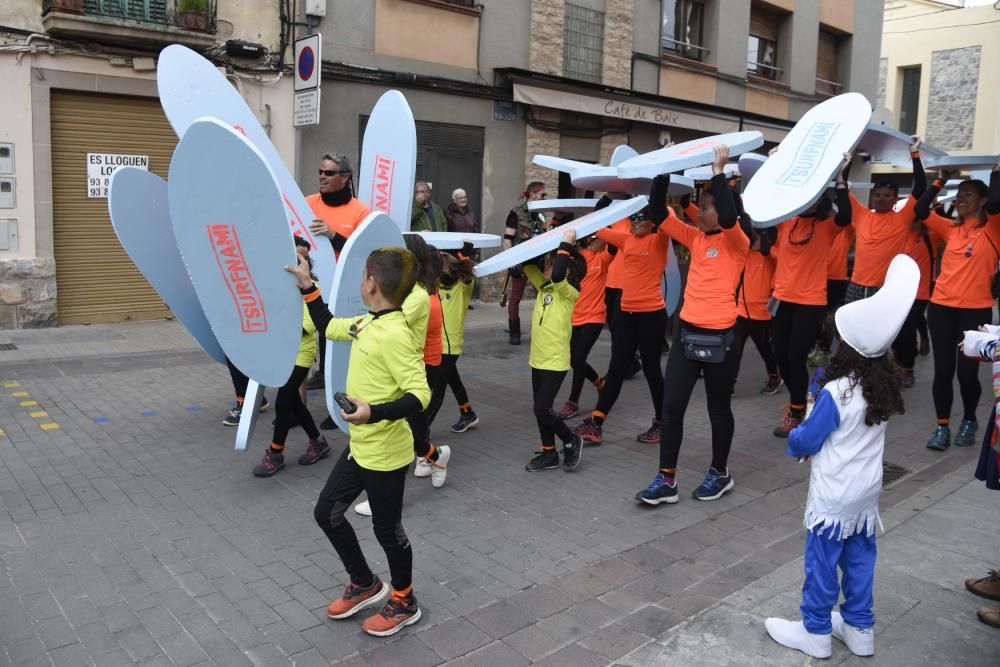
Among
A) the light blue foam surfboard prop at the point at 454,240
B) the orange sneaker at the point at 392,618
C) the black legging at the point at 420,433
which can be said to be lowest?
the orange sneaker at the point at 392,618

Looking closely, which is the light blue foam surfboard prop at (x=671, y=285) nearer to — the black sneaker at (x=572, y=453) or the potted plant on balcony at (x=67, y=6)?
the black sneaker at (x=572, y=453)

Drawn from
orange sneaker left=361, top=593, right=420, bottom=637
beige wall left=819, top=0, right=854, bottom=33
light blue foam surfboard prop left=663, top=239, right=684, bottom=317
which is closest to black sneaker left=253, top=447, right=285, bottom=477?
orange sneaker left=361, top=593, right=420, bottom=637

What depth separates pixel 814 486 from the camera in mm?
3234

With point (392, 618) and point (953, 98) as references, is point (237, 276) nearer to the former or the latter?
point (392, 618)

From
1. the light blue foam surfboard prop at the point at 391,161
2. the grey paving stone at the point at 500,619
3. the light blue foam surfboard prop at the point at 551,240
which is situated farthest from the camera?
the light blue foam surfboard prop at the point at 391,161

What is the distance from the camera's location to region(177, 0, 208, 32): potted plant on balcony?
402 inches

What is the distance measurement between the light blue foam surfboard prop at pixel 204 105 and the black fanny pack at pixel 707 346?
7.05 feet

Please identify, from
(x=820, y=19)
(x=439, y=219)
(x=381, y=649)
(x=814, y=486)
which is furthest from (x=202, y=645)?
(x=820, y=19)

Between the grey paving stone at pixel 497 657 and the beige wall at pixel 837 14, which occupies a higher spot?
the beige wall at pixel 837 14

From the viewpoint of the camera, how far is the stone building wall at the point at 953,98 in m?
27.7

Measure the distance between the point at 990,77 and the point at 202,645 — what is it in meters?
31.2

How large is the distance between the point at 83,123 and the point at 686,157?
835 cm

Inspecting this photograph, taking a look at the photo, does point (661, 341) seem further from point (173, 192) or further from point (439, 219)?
point (439, 219)

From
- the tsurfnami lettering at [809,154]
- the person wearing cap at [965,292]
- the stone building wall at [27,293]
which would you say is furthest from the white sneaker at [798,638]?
the stone building wall at [27,293]
